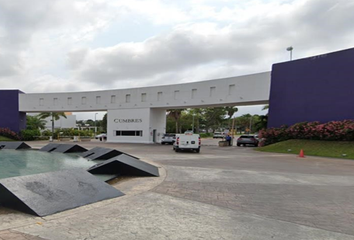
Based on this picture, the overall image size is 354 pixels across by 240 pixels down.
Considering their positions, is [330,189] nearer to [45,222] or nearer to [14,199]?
[45,222]

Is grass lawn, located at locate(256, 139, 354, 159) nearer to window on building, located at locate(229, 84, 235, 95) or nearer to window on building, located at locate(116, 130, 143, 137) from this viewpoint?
window on building, located at locate(229, 84, 235, 95)

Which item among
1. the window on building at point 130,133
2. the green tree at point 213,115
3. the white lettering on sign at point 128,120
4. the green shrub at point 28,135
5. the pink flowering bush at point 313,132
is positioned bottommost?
the green shrub at point 28,135

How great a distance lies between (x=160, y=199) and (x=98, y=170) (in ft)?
12.2

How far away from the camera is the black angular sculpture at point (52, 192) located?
181 inches

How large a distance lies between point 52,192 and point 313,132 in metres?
20.0

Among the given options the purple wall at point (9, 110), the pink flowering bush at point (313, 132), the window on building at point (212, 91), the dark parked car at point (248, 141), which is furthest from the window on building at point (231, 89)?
the purple wall at point (9, 110)

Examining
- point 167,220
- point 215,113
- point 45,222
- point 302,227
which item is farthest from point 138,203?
point 215,113

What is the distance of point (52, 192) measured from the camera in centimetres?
513

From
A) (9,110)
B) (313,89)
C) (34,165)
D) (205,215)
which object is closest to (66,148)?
(34,165)

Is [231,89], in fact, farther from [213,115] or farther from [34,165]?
[213,115]

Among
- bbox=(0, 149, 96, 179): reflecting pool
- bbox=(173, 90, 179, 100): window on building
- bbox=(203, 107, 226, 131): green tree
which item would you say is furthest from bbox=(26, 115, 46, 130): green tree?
bbox=(203, 107, 226, 131): green tree

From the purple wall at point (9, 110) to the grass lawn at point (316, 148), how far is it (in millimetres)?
32984

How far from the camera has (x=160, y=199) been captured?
5.67 metres

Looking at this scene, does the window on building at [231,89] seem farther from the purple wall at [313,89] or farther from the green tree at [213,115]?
the green tree at [213,115]
